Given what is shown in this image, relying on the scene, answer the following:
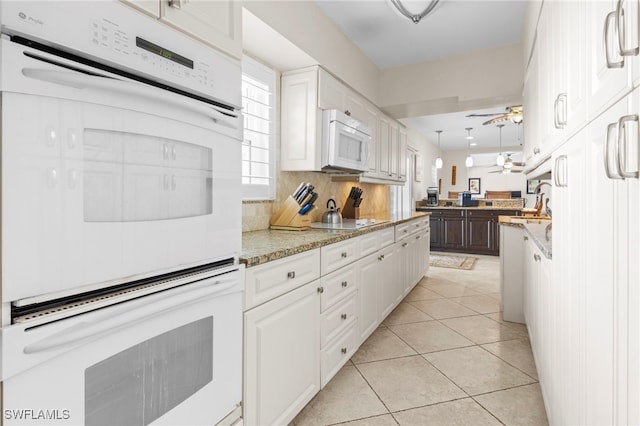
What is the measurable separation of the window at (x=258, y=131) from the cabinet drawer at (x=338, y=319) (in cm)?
98

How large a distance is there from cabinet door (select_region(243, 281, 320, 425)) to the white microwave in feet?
4.22

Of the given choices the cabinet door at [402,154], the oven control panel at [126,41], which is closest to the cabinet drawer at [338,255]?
the oven control panel at [126,41]

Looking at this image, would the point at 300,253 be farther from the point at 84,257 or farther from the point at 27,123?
the point at 27,123

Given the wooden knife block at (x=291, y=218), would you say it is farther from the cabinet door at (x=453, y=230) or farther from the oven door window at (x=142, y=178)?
the cabinet door at (x=453, y=230)

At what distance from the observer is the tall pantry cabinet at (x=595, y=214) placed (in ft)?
2.01

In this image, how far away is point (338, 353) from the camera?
2.06 m

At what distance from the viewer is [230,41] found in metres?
1.22

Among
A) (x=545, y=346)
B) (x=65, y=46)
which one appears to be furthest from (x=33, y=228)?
(x=545, y=346)

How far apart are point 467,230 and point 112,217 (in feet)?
22.9

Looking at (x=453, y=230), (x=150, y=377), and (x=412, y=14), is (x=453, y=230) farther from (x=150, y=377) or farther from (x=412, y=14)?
(x=150, y=377)

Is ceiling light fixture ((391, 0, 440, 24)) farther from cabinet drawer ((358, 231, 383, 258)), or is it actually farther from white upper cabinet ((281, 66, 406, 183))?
cabinet drawer ((358, 231, 383, 258))

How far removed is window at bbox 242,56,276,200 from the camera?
2367mm

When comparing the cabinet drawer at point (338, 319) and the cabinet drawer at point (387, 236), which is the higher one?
the cabinet drawer at point (387, 236)

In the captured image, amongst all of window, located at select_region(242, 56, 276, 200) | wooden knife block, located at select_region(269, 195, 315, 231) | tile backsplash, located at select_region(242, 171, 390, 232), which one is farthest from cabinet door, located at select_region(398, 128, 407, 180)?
wooden knife block, located at select_region(269, 195, 315, 231)
